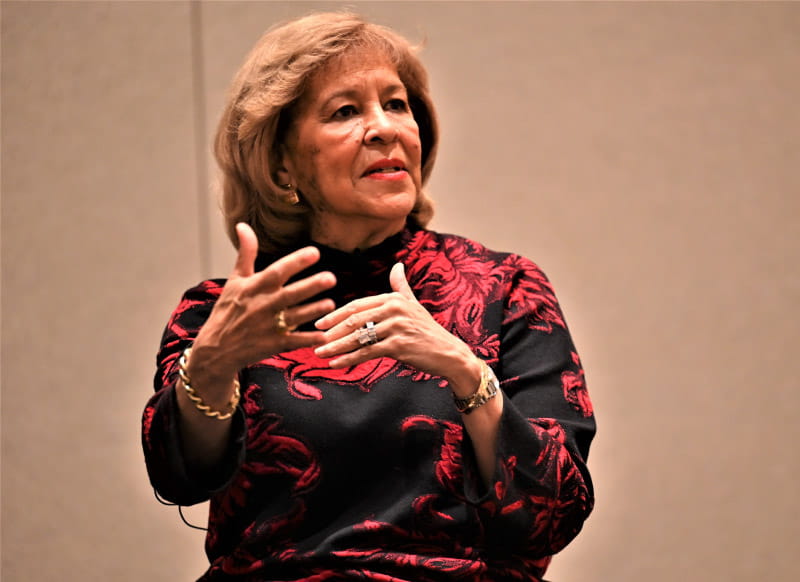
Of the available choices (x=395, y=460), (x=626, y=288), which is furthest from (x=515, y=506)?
(x=626, y=288)

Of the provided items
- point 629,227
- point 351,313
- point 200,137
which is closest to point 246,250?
point 351,313

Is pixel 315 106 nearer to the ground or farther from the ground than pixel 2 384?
farther from the ground

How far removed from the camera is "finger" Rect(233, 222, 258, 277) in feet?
4.08

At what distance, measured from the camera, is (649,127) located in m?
2.44

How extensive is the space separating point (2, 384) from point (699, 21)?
6.51 ft

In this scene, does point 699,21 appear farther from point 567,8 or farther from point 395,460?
point 395,460

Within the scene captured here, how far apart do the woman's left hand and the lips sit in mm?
358

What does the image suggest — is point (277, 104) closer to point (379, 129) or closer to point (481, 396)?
point (379, 129)

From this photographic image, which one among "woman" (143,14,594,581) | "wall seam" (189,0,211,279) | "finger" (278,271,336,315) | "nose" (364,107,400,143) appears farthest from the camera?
"wall seam" (189,0,211,279)

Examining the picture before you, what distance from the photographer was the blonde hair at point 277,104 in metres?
1.66

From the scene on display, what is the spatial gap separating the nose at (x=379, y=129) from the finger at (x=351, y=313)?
0.41 metres

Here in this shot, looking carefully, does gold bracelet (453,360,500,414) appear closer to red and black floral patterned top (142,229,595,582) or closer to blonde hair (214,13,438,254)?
red and black floral patterned top (142,229,595,582)

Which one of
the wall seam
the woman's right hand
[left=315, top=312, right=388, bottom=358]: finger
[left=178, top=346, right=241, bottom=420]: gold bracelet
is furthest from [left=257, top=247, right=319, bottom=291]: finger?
the wall seam

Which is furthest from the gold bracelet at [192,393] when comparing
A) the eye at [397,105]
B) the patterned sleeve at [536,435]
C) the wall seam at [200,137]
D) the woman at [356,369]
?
the wall seam at [200,137]
